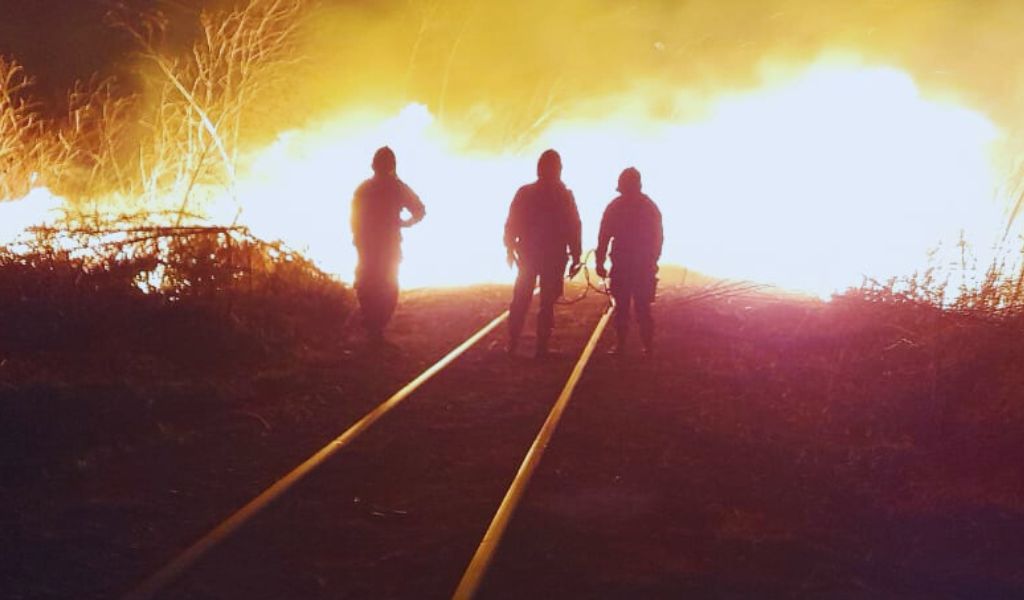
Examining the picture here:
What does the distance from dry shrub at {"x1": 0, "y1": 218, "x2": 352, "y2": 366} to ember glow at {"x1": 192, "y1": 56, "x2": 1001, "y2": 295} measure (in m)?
3.77

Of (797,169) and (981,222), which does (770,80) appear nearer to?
(797,169)

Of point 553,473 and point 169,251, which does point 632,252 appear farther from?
point 169,251

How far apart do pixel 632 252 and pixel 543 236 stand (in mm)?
1009

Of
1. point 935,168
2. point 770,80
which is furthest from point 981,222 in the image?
point 770,80

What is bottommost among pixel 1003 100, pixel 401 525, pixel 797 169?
pixel 401 525

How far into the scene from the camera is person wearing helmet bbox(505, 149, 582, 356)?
11.2 meters

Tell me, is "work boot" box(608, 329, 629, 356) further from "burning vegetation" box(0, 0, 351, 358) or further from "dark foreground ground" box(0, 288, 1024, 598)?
"burning vegetation" box(0, 0, 351, 358)

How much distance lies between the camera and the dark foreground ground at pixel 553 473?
5.25m

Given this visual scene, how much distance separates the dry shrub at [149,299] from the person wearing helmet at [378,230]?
67 cm

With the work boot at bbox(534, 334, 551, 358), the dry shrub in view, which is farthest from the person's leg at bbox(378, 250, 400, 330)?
the work boot at bbox(534, 334, 551, 358)

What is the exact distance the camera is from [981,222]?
64.2 feet

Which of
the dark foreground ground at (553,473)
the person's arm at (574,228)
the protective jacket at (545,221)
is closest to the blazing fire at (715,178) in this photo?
the person's arm at (574,228)

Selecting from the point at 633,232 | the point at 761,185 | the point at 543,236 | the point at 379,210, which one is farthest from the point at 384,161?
the point at 761,185

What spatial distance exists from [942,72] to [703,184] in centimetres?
679
